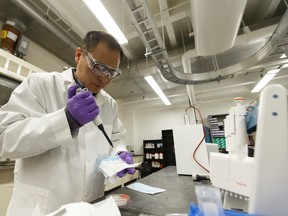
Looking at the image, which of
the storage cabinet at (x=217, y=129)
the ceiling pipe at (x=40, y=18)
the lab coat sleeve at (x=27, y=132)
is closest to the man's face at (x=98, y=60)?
the lab coat sleeve at (x=27, y=132)

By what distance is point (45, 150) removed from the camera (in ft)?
2.33

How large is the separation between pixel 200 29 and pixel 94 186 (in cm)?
156

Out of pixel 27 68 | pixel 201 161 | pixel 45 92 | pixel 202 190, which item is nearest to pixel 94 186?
pixel 45 92

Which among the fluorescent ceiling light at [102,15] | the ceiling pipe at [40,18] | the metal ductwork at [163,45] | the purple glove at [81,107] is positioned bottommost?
the purple glove at [81,107]

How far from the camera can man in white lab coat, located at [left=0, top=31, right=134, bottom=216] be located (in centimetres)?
70

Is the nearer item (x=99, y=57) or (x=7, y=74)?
(x=99, y=57)

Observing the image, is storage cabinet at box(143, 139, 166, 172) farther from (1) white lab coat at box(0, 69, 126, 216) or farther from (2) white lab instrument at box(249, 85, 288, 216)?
(2) white lab instrument at box(249, 85, 288, 216)

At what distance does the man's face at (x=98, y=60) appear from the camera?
3.16 ft

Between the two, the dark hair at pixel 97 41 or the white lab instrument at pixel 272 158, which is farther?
the dark hair at pixel 97 41

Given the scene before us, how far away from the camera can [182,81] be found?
2.87 meters

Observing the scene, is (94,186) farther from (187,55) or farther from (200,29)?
(187,55)

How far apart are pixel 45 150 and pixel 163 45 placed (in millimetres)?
1749

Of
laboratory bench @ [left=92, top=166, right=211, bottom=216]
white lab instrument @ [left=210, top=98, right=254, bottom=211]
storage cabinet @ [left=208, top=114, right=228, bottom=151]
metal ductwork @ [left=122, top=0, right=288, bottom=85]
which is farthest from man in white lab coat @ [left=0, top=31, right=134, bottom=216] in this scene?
storage cabinet @ [left=208, top=114, right=228, bottom=151]

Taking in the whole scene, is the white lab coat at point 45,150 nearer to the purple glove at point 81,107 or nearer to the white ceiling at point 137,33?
the purple glove at point 81,107
